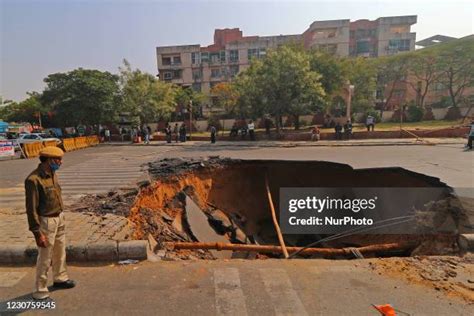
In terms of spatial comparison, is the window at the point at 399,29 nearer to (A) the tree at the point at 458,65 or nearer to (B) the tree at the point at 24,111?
(A) the tree at the point at 458,65

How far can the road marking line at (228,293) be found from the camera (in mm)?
3080

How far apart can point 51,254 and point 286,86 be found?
63.1 feet

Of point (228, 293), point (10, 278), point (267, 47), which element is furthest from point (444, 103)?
point (10, 278)

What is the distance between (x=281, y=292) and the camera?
3.42 m

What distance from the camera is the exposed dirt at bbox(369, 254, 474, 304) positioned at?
351cm

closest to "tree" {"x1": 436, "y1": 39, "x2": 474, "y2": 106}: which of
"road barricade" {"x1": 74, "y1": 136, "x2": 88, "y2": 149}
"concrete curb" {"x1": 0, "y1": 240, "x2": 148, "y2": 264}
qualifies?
"road barricade" {"x1": 74, "y1": 136, "x2": 88, "y2": 149}

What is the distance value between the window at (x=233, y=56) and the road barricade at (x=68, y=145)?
34.9 meters

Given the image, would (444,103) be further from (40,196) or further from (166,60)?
(40,196)

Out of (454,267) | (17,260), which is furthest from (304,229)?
(17,260)

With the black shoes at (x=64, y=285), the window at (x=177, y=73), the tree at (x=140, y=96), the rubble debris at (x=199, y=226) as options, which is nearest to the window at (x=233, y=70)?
the window at (x=177, y=73)

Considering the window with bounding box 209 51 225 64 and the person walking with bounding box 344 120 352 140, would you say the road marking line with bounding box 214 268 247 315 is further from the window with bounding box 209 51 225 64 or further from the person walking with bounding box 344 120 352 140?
the window with bounding box 209 51 225 64

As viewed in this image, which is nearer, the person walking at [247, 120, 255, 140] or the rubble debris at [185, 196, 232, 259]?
the rubble debris at [185, 196, 232, 259]

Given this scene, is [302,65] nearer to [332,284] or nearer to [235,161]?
[235,161]

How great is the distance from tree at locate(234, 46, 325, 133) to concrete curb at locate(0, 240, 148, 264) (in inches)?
712
